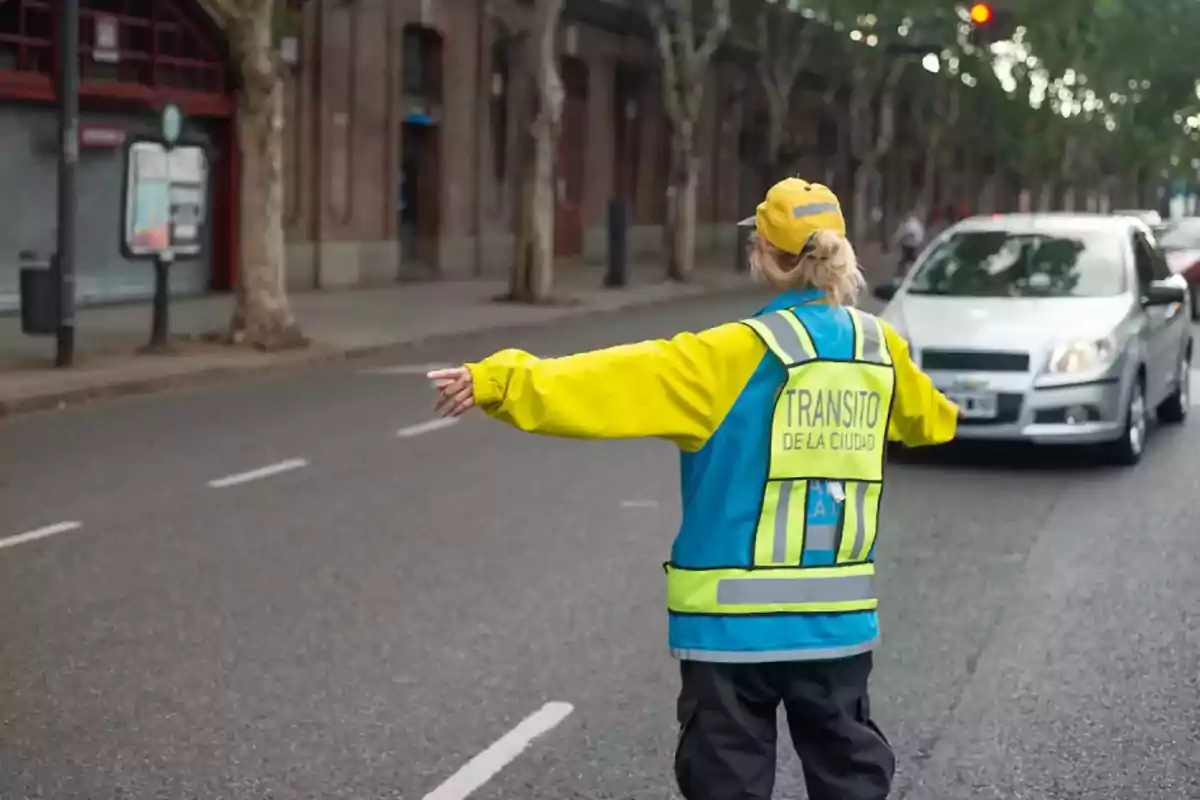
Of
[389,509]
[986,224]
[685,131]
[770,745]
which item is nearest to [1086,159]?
[685,131]

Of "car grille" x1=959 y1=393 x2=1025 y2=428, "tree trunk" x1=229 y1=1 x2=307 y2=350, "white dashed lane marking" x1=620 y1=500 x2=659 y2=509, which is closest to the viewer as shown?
"white dashed lane marking" x1=620 y1=500 x2=659 y2=509

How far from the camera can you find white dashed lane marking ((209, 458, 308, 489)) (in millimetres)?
11273

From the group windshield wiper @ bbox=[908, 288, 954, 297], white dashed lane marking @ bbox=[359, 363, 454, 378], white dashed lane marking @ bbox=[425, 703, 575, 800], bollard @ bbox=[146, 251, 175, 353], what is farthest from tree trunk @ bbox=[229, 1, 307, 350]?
white dashed lane marking @ bbox=[425, 703, 575, 800]

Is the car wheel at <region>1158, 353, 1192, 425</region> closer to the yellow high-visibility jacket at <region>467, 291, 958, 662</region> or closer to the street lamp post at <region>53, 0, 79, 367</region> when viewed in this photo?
the street lamp post at <region>53, 0, 79, 367</region>

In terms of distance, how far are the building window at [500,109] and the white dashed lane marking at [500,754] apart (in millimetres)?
31296

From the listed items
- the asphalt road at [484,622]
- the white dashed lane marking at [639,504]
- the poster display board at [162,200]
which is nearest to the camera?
the asphalt road at [484,622]

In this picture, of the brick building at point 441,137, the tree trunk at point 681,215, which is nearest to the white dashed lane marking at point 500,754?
the brick building at point 441,137

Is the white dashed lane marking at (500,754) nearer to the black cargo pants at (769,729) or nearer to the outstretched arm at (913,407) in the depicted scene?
the black cargo pants at (769,729)

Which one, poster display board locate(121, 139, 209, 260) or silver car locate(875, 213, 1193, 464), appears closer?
silver car locate(875, 213, 1193, 464)

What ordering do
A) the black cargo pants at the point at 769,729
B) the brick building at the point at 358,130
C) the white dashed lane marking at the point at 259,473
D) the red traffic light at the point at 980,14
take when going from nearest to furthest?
the black cargo pants at the point at 769,729
the white dashed lane marking at the point at 259,473
the red traffic light at the point at 980,14
the brick building at the point at 358,130

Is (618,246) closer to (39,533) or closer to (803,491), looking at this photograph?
(39,533)

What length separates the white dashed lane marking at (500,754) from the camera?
5441 mm

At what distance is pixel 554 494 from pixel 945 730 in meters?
5.04

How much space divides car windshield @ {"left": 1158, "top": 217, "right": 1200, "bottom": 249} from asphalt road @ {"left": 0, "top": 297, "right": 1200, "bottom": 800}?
1798 centimetres
